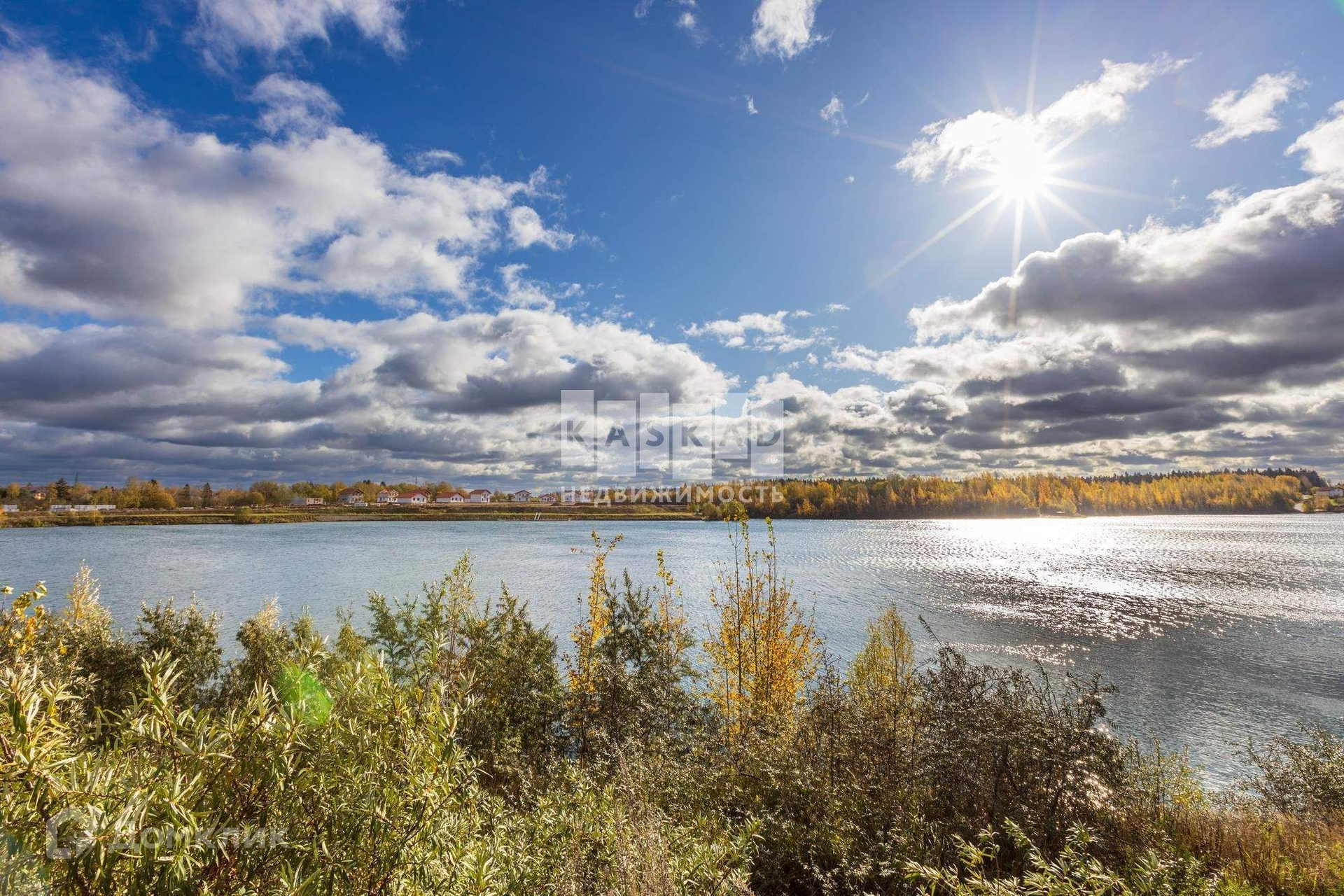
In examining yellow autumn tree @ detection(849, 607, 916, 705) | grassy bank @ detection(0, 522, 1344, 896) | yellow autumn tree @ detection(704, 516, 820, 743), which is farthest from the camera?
yellow autumn tree @ detection(849, 607, 916, 705)

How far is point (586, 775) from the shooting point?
296 inches

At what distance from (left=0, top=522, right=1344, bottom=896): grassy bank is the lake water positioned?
285 cm

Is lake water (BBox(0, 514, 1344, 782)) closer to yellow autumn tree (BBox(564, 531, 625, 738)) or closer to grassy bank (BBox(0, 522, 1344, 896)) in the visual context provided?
grassy bank (BBox(0, 522, 1344, 896))

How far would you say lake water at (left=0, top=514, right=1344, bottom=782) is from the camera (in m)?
27.0

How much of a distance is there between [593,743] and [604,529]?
111 meters

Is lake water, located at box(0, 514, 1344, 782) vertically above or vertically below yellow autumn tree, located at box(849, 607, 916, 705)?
below

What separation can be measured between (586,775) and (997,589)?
56192 mm

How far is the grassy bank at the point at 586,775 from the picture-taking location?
204 centimetres

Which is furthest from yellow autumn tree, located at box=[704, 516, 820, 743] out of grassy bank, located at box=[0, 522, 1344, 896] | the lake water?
the lake water

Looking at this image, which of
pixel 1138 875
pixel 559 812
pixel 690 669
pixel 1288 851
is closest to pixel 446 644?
pixel 690 669

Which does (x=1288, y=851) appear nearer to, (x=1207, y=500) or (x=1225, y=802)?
(x=1225, y=802)

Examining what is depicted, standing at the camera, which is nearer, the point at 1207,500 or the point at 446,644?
the point at 446,644

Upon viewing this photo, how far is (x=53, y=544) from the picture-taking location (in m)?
72.9

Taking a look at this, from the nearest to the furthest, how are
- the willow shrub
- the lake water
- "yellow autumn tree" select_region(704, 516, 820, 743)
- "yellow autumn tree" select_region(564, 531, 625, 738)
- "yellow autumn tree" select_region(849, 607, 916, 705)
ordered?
1. the willow shrub
2. "yellow autumn tree" select_region(564, 531, 625, 738)
3. "yellow autumn tree" select_region(704, 516, 820, 743)
4. "yellow autumn tree" select_region(849, 607, 916, 705)
5. the lake water
